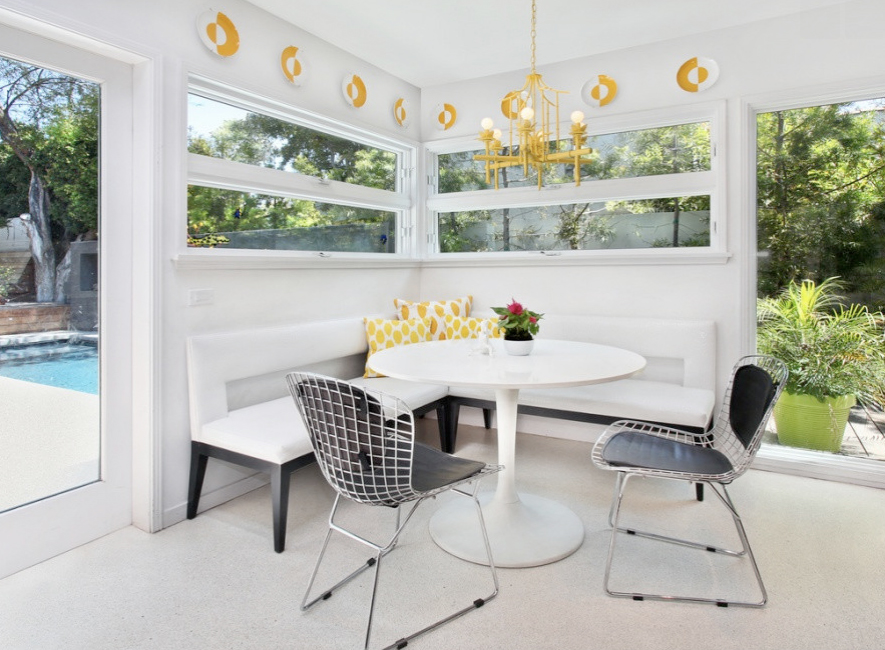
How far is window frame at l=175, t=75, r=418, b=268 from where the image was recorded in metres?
2.81

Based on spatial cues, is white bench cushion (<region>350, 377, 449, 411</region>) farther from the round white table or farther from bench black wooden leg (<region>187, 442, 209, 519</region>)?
bench black wooden leg (<region>187, 442, 209, 519</region>)

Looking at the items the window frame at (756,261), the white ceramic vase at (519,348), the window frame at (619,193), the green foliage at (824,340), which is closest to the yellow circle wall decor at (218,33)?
the window frame at (619,193)

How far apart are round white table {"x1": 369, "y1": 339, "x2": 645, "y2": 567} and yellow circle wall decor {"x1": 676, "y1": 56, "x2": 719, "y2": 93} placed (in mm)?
1811

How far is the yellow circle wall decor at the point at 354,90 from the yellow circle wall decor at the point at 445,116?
2.25ft

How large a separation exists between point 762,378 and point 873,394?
1573 millimetres

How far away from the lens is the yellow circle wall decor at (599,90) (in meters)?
3.67

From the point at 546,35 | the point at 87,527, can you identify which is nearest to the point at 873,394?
the point at 546,35

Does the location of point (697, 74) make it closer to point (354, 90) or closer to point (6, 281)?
point (354, 90)

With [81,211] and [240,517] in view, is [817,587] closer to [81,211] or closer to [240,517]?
[240,517]

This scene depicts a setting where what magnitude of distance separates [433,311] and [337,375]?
794mm

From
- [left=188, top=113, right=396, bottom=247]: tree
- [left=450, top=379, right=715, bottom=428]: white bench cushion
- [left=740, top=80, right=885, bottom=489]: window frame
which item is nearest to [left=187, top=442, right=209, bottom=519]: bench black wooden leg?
[left=188, top=113, right=396, bottom=247]: tree

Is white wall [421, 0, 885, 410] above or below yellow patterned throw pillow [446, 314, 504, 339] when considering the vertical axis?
above

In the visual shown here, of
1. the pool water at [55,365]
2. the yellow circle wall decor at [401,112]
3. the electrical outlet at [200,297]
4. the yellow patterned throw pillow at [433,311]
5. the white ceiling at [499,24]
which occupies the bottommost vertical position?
the pool water at [55,365]

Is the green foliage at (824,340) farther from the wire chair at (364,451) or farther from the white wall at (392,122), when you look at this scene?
the wire chair at (364,451)
